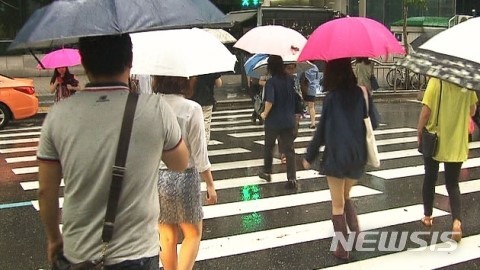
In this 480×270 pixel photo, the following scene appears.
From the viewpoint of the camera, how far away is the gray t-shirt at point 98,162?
234cm

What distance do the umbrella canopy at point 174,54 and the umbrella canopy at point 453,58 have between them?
56.6 inches

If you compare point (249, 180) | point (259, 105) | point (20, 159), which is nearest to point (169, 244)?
point (249, 180)

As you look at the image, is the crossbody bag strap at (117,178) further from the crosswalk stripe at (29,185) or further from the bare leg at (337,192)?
the crosswalk stripe at (29,185)

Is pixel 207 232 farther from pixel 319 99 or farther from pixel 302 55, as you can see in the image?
pixel 319 99

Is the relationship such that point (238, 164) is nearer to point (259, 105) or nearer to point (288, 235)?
point (259, 105)

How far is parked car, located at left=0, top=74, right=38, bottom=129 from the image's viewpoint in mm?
13203

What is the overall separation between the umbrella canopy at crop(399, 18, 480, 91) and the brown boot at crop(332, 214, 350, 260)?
211cm

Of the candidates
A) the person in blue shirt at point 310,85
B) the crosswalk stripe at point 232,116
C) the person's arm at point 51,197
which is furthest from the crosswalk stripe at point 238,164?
the person's arm at point 51,197

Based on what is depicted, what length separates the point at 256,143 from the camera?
445 inches

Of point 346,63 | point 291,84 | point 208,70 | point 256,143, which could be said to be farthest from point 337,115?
A: point 256,143

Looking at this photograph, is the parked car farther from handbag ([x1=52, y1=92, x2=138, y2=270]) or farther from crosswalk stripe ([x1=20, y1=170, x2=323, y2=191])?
handbag ([x1=52, y1=92, x2=138, y2=270])

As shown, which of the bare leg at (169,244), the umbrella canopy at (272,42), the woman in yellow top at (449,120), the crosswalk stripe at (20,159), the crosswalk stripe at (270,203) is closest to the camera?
the bare leg at (169,244)

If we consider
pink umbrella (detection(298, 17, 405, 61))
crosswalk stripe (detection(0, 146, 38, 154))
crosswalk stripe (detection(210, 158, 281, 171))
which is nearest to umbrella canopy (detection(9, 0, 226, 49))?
pink umbrella (detection(298, 17, 405, 61))

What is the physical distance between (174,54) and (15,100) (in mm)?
10476
